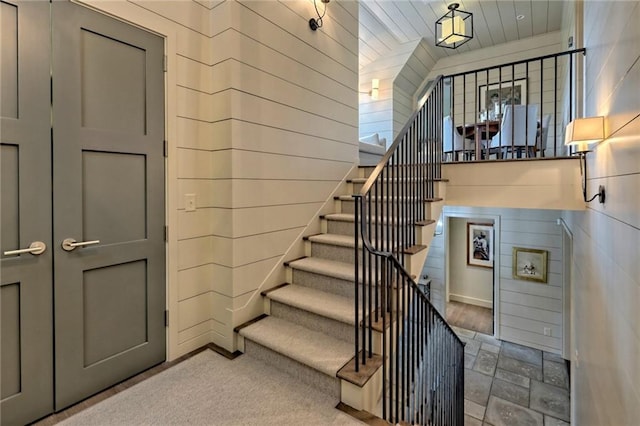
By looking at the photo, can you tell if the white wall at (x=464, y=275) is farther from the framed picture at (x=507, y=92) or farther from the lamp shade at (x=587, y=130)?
the lamp shade at (x=587, y=130)

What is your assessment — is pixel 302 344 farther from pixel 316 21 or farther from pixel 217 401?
pixel 316 21

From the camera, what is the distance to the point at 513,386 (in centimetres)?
435

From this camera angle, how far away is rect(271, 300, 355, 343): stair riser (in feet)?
7.37

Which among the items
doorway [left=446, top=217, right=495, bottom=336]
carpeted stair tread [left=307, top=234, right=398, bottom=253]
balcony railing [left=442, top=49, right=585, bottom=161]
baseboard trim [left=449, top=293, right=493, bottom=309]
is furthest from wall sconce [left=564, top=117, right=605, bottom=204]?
baseboard trim [left=449, top=293, right=493, bottom=309]

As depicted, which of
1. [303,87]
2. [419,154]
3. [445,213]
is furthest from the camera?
[445,213]

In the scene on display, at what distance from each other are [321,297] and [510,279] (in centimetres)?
450

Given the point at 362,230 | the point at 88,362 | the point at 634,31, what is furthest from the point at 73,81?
the point at 634,31

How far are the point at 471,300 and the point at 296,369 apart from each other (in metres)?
6.16

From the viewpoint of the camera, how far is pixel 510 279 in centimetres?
557

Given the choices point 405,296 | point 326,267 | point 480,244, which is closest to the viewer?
point 405,296

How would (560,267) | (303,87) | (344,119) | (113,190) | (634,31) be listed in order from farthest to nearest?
(560,267) → (344,119) → (303,87) → (113,190) → (634,31)

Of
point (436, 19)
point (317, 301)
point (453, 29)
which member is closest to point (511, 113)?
point (453, 29)

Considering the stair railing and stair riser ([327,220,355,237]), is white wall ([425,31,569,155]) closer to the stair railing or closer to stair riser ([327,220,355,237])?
the stair railing

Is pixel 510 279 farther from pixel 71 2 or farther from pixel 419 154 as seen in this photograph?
pixel 71 2
